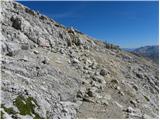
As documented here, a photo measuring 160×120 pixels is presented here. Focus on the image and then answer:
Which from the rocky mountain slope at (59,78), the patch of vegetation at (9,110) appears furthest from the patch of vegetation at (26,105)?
the patch of vegetation at (9,110)

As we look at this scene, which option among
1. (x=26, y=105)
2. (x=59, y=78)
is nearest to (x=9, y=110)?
(x=26, y=105)

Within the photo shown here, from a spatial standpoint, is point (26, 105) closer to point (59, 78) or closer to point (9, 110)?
point (9, 110)

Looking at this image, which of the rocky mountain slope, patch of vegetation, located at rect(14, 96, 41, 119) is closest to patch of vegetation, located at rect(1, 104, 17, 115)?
the rocky mountain slope

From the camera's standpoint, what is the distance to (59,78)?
156 ft

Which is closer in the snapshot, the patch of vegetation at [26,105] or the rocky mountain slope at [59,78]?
the patch of vegetation at [26,105]

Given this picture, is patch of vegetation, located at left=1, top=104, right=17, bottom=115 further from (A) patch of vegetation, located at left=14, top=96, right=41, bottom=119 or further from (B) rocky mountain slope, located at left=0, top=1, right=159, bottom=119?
(A) patch of vegetation, located at left=14, top=96, right=41, bottom=119

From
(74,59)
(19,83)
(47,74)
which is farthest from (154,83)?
(19,83)

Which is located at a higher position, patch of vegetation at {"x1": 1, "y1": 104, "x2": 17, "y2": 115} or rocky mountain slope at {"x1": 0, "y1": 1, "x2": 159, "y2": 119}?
rocky mountain slope at {"x1": 0, "y1": 1, "x2": 159, "y2": 119}

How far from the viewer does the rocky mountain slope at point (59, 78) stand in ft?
128

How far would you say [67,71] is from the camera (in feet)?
166

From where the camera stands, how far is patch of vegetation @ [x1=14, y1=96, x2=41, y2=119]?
36406 mm

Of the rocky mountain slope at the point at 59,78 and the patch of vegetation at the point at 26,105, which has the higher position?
the rocky mountain slope at the point at 59,78

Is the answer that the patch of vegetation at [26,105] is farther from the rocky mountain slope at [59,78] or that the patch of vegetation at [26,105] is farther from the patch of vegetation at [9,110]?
the patch of vegetation at [9,110]

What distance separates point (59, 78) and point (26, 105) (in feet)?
35.1
